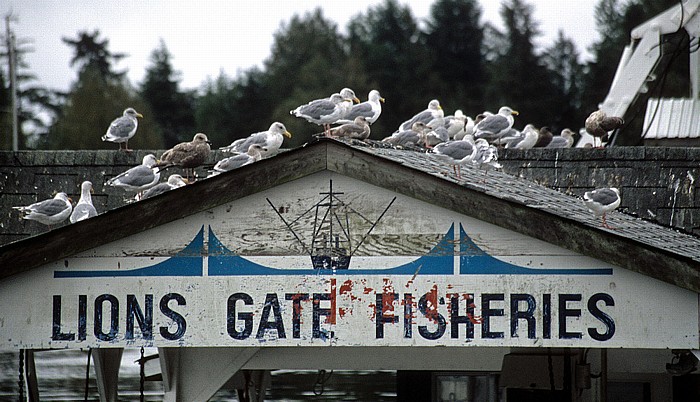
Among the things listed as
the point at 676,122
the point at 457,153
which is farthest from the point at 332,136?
the point at 676,122

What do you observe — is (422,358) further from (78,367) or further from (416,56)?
(416,56)

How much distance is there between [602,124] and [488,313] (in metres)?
8.46

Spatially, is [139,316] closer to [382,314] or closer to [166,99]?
[382,314]

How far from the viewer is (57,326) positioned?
7.36m

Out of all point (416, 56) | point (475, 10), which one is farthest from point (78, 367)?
point (475, 10)

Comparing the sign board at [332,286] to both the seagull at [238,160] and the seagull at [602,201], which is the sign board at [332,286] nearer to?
the seagull at [602,201]

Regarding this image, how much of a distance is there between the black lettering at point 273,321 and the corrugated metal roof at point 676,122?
7.88 m

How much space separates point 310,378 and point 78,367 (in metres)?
5.08

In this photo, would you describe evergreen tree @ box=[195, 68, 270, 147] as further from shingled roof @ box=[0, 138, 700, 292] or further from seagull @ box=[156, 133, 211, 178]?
shingled roof @ box=[0, 138, 700, 292]

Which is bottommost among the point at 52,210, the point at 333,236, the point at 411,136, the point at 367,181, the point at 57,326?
the point at 57,326

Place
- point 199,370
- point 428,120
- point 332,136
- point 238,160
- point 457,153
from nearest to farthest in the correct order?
point 199,370 < point 332,136 < point 457,153 < point 238,160 < point 428,120

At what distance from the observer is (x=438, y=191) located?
7145 mm

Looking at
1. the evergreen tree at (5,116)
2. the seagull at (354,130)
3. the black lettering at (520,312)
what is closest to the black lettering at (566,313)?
the black lettering at (520,312)

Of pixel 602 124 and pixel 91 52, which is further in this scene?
pixel 91 52
